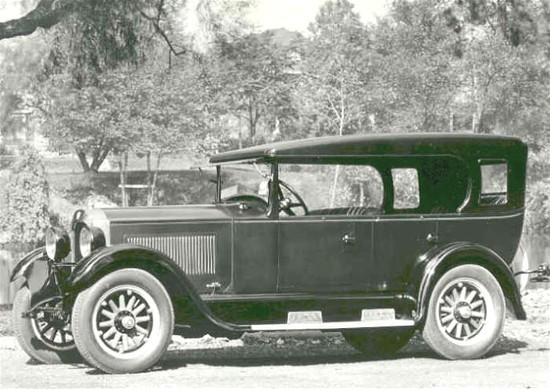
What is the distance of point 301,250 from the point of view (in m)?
7.79

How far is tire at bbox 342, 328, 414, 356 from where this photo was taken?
8727 mm

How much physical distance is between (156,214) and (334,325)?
1.62 meters

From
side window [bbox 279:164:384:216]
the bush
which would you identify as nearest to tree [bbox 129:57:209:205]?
side window [bbox 279:164:384:216]

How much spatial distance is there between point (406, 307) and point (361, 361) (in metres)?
0.58

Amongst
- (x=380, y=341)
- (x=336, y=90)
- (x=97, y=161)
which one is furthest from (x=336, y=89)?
(x=380, y=341)

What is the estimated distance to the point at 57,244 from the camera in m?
7.50

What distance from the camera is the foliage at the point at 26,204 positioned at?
3225 centimetres

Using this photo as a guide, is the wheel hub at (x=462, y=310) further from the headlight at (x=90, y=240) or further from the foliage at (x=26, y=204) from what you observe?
the foliage at (x=26, y=204)

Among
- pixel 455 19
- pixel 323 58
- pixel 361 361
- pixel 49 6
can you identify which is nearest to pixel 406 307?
pixel 361 361

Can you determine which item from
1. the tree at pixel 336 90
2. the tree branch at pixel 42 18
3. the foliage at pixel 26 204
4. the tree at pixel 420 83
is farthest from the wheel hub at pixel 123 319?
the tree at pixel 420 83

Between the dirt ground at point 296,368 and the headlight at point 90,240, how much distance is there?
2.92 feet

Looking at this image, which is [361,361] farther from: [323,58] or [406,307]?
→ [323,58]

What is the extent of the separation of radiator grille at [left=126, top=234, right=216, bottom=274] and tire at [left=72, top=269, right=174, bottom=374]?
415mm

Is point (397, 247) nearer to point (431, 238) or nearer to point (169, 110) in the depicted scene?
point (431, 238)
